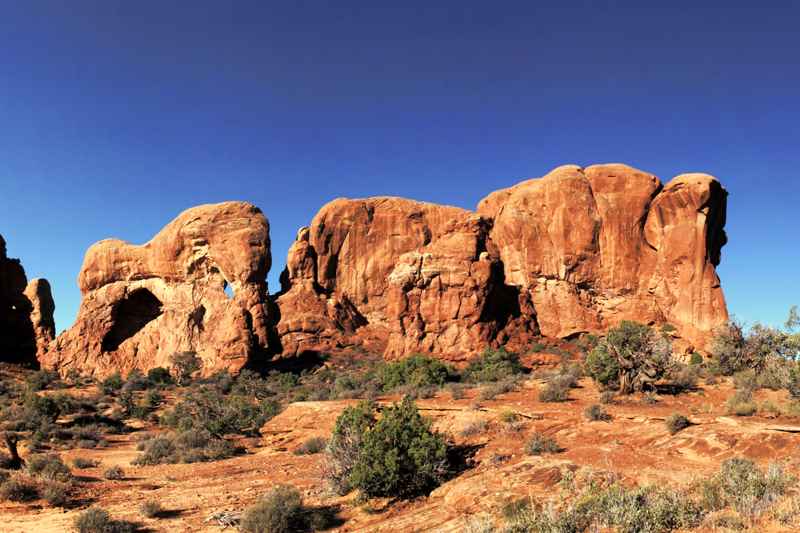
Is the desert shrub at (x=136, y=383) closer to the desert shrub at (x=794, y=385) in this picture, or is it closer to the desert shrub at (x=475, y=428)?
the desert shrub at (x=475, y=428)


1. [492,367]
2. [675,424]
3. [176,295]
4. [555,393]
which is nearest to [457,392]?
[555,393]

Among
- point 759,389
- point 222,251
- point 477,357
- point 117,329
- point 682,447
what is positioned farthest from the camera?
point 117,329

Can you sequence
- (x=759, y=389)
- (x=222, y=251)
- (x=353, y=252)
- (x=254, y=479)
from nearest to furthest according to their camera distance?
(x=254, y=479)
(x=759, y=389)
(x=222, y=251)
(x=353, y=252)

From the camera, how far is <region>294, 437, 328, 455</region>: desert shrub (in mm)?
16203

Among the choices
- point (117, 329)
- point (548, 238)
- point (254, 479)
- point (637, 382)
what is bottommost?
point (254, 479)

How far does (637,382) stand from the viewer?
57.4ft

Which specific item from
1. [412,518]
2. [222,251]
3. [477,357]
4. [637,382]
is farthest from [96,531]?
[222,251]

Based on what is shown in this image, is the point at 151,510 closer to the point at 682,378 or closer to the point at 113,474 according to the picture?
the point at 113,474

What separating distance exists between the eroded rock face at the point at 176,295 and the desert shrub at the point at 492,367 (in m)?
19.1

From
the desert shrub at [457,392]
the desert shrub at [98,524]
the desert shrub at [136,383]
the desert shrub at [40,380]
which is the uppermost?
the desert shrub at [40,380]

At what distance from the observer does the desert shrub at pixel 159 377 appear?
39.8m

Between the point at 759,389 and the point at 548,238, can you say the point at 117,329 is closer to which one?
the point at 548,238

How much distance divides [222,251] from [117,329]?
45.8ft

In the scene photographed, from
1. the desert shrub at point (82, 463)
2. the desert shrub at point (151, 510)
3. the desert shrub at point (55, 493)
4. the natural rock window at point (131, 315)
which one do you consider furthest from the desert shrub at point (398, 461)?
the natural rock window at point (131, 315)
